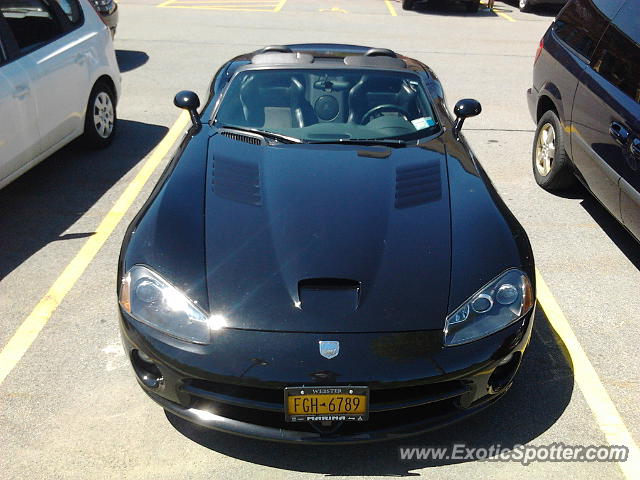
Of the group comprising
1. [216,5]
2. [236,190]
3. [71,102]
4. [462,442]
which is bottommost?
[216,5]

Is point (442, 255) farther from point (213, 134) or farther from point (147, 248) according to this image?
point (213, 134)

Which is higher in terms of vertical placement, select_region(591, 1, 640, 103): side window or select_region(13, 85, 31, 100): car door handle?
select_region(591, 1, 640, 103): side window

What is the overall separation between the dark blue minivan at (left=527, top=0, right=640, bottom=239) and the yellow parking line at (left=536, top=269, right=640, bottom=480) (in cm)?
78

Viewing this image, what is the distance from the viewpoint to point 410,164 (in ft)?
12.8

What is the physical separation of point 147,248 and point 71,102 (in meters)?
3.18

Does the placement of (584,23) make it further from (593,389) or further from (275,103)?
(593,389)

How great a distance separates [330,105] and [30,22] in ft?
9.10

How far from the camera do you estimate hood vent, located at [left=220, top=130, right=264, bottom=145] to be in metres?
4.09

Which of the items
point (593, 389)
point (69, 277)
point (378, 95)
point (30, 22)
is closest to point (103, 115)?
point (30, 22)

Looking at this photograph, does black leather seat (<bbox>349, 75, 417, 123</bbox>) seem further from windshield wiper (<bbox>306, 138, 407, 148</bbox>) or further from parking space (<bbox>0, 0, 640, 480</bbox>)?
parking space (<bbox>0, 0, 640, 480</bbox>)

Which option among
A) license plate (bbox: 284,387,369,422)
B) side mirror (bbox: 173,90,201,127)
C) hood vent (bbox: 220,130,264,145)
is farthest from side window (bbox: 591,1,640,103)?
license plate (bbox: 284,387,369,422)

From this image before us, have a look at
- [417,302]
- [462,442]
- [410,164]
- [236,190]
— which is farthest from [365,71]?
[462,442]

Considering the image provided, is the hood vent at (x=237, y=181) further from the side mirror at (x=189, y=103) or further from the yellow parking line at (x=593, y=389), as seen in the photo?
the yellow parking line at (x=593, y=389)

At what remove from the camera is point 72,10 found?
20.7ft
